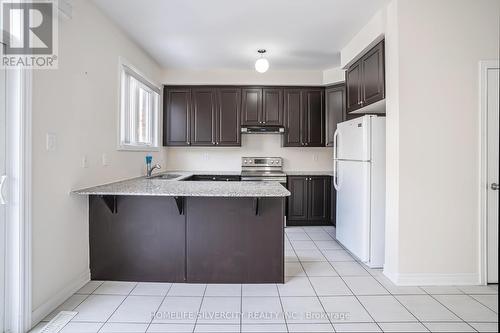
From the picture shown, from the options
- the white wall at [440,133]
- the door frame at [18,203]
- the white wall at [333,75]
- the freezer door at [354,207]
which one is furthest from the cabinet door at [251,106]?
the door frame at [18,203]

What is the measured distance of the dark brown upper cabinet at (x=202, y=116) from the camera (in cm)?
485

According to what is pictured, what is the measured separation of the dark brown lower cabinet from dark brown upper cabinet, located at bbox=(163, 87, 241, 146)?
124 cm

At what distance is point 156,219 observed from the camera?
2.64m

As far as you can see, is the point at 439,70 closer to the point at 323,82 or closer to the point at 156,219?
the point at 323,82

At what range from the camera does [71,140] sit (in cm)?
234

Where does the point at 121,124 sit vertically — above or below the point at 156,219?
above

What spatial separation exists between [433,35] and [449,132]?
884 millimetres

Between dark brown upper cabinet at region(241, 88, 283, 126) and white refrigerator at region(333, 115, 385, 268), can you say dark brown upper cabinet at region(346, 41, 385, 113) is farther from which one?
dark brown upper cabinet at region(241, 88, 283, 126)

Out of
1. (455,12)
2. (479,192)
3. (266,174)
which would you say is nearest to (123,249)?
(266,174)

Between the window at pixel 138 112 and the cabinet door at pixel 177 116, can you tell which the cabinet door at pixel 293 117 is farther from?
the window at pixel 138 112

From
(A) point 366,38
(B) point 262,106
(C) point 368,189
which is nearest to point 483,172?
(C) point 368,189

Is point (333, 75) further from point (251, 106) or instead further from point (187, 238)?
point (187, 238)

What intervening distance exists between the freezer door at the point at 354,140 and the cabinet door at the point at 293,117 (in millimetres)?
1142

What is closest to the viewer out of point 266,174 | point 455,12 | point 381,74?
point 455,12
